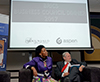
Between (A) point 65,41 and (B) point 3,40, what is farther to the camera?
(A) point 65,41

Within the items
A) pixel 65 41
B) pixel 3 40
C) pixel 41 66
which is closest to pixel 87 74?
pixel 41 66

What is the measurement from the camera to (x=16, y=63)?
2.88m

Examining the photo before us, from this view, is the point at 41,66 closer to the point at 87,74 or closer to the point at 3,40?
the point at 87,74

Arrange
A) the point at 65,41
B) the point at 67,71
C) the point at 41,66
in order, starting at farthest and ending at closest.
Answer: the point at 65,41
the point at 67,71
the point at 41,66

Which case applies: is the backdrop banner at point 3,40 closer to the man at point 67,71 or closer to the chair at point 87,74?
the chair at point 87,74

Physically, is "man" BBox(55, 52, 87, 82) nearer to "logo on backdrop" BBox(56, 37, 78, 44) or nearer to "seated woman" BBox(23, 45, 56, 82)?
"seated woman" BBox(23, 45, 56, 82)

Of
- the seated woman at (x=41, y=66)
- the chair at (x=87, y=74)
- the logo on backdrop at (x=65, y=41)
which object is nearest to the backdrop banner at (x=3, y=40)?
the seated woman at (x=41, y=66)

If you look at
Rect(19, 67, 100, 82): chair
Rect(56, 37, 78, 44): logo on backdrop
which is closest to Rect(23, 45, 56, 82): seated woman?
Rect(19, 67, 100, 82): chair

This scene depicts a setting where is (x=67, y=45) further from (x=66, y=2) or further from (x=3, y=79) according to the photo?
(x=3, y=79)

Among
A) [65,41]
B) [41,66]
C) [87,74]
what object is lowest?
[87,74]

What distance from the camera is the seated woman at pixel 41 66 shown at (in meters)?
1.78

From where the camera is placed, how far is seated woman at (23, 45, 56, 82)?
1.78 meters

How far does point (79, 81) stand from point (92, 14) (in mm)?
2064

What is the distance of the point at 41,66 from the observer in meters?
1.84
